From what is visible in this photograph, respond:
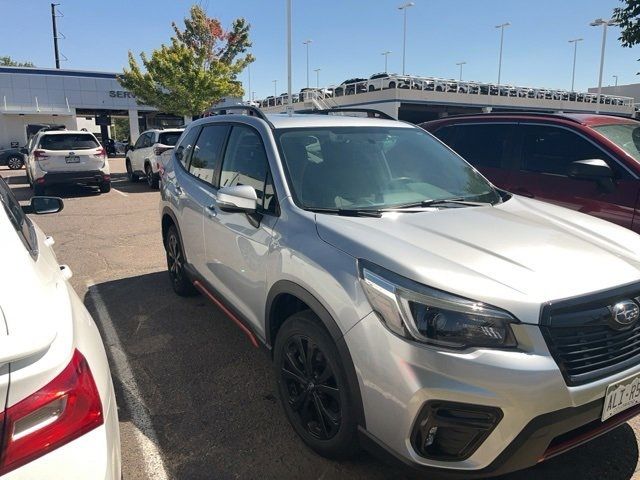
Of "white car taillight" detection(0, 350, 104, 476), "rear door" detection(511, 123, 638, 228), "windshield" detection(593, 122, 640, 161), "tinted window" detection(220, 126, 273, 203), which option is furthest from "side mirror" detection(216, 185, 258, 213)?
"windshield" detection(593, 122, 640, 161)

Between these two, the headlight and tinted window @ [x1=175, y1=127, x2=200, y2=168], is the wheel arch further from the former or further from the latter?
tinted window @ [x1=175, y1=127, x2=200, y2=168]

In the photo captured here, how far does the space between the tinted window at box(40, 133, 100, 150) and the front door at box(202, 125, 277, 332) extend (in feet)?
34.8

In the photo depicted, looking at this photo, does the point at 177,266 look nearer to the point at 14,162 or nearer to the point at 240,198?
the point at 240,198

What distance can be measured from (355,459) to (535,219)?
68.4 inches

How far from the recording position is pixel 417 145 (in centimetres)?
364

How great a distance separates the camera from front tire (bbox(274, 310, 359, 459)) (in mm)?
2264

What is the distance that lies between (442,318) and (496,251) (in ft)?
1.78

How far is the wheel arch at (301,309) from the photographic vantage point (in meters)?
2.15

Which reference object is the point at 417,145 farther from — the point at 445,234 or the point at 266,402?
the point at 266,402

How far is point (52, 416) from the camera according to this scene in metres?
1.29

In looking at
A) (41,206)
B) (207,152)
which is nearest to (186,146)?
(207,152)

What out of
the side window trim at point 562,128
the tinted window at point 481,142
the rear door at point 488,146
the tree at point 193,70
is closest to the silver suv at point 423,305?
the side window trim at point 562,128

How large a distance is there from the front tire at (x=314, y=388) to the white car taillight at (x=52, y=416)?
1.12 meters

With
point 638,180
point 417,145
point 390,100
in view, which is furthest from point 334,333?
point 390,100
